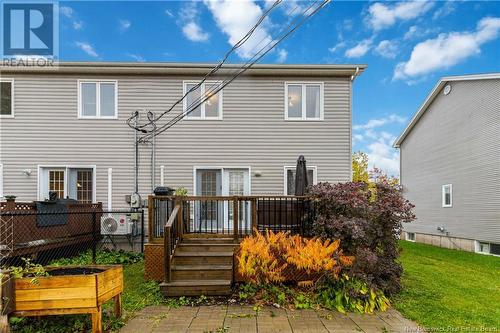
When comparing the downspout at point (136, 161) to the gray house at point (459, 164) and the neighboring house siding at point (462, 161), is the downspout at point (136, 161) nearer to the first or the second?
the neighboring house siding at point (462, 161)

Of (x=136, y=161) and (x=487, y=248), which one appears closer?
(x=136, y=161)

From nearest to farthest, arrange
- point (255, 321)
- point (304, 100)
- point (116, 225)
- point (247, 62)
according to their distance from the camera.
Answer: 1. point (255, 321)
2. point (247, 62)
3. point (116, 225)
4. point (304, 100)

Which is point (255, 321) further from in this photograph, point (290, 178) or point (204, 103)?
point (204, 103)

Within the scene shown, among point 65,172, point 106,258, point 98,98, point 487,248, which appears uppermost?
point 98,98

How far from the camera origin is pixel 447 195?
43.8ft

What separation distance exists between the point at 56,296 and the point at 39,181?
6738 millimetres

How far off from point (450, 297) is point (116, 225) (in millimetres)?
7882

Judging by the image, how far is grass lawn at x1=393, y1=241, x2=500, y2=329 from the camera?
401 cm

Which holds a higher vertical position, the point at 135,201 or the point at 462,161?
the point at 462,161

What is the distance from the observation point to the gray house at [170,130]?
28.5 ft

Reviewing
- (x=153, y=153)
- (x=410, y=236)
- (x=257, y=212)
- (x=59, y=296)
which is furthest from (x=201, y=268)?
(x=410, y=236)

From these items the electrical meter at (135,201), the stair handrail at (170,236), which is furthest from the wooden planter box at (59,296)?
the electrical meter at (135,201)

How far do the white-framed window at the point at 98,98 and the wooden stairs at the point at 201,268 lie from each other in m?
5.35

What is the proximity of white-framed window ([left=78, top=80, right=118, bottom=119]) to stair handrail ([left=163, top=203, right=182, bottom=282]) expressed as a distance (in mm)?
4899
